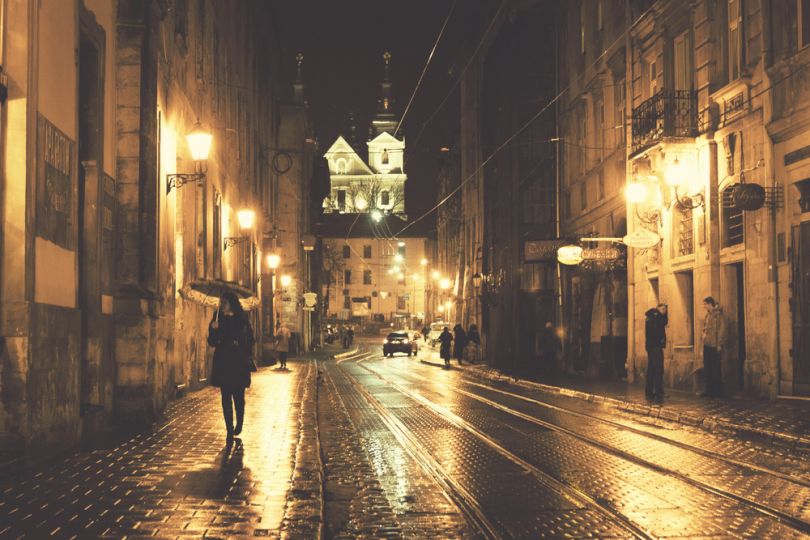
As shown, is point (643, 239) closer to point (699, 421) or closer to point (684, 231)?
point (684, 231)

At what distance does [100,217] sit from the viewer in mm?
14211

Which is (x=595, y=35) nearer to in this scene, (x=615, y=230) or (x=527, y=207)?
(x=615, y=230)

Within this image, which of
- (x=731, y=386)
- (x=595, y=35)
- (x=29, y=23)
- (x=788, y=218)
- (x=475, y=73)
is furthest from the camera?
(x=475, y=73)

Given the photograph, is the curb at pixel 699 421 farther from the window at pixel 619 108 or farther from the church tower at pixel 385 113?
the church tower at pixel 385 113

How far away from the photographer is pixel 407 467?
36.2ft

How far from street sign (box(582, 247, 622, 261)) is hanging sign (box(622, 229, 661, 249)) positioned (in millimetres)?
3283

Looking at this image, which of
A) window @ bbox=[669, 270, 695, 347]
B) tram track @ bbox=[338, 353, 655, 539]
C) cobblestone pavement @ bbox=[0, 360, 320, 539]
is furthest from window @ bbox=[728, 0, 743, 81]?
cobblestone pavement @ bbox=[0, 360, 320, 539]

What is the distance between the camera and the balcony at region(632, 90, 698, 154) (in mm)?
23500

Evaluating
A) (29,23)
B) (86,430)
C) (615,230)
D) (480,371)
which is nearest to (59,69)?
(29,23)

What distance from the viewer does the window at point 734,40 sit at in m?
21.5

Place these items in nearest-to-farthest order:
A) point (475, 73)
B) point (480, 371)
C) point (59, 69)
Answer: point (59, 69) < point (480, 371) < point (475, 73)

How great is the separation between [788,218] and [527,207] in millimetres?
23045

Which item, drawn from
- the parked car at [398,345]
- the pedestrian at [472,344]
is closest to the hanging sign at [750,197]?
the pedestrian at [472,344]

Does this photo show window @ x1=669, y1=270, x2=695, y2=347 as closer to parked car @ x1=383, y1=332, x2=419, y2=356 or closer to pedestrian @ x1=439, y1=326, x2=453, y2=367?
pedestrian @ x1=439, y1=326, x2=453, y2=367
